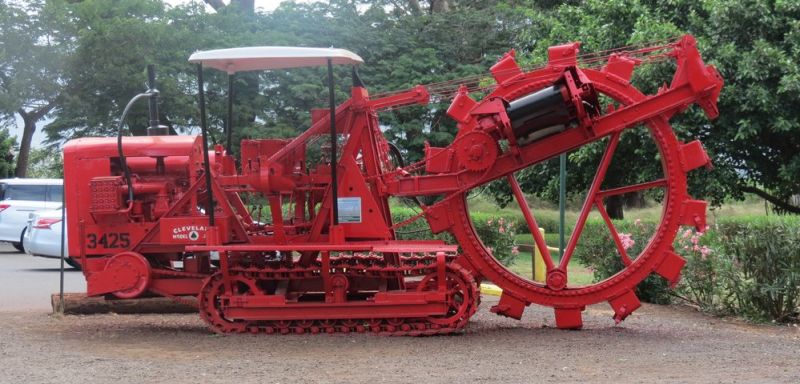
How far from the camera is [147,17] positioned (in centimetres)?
2948

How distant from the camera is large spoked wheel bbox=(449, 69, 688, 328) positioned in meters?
9.67

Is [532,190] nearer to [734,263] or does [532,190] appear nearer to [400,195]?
[734,263]

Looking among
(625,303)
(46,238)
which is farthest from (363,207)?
(46,238)

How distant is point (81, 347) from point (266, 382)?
2810 millimetres

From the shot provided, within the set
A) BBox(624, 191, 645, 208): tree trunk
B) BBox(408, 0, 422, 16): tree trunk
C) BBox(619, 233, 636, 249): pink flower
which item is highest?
BBox(408, 0, 422, 16): tree trunk

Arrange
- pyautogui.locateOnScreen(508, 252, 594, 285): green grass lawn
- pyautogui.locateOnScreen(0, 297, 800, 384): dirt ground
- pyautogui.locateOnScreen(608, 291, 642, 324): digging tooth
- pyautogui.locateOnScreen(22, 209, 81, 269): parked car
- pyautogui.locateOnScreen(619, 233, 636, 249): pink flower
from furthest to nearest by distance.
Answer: pyautogui.locateOnScreen(22, 209, 81, 269): parked car, pyautogui.locateOnScreen(508, 252, 594, 285): green grass lawn, pyautogui.locateOnScreen(619, 233, 636, 249): pink flower, pyautogui.locateOnScreen(608, 291, 642, 324): digging tooth, pyautogui.locateOnScreen(0, 297, 800, 384): dirt ground

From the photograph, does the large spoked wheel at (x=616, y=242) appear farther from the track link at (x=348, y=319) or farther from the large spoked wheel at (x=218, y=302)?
the large spoked wheel at (x=218, y=302)

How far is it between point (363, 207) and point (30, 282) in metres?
9.33

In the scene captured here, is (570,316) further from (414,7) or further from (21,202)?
(414,7)

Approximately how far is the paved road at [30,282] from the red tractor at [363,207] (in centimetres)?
333

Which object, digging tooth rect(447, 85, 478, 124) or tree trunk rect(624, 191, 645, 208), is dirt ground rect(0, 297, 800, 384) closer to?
digging tooth rect(447, 85, 478, 124)

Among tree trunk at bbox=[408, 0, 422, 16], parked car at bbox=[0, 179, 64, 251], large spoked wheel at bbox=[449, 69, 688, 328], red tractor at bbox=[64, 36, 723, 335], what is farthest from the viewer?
tree trunk at bbox=[408, 0, 422, 16]

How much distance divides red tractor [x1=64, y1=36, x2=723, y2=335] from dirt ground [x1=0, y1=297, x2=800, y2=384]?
1.26ft

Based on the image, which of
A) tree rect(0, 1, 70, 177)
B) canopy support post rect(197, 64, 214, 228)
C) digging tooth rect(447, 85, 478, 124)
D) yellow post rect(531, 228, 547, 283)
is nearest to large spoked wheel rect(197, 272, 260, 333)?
canopy support post rect(197, 64, 214, 228)
